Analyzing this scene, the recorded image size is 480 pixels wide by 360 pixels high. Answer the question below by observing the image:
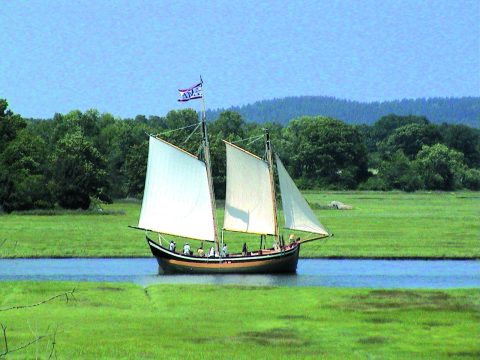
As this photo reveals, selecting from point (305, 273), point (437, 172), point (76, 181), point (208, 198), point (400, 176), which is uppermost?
point (437, 172)

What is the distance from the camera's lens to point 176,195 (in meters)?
64.3

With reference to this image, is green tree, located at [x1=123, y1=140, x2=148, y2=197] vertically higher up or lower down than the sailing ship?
higher up

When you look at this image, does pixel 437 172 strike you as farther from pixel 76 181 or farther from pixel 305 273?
pixel 305 273

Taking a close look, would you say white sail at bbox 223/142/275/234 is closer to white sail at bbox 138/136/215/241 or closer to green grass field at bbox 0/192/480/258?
white sail at bbox 138/136/215/241

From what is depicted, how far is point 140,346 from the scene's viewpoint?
31.6 meters

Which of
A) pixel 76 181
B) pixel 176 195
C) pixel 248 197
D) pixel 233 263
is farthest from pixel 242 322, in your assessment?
pixel 76 181

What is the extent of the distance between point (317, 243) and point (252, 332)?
4315cm

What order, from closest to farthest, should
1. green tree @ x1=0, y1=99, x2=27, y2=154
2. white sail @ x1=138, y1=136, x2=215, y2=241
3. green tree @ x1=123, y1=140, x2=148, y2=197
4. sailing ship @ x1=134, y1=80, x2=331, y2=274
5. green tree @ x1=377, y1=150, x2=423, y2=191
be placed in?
sailing ship @ x1=134, y1=80, x2=331, y2=274 < white sail @ x1=138, y1=136, x2=215, y2=241 < green tree @ x1=0, y1=99, x2=27, y2=154 < green tree @ x1=123, y1=140, x2=148, y2=197 < green tree @ x1=377, y1=150, x2=423, y2=191

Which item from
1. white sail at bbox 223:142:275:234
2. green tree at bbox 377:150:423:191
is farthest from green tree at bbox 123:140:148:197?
white sail at bbox 223:142:275:234

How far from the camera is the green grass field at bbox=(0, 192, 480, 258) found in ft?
227

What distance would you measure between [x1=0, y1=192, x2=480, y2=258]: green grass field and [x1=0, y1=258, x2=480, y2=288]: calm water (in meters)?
2.62

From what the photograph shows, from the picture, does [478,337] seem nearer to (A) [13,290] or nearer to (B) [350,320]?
(B) [350,320]

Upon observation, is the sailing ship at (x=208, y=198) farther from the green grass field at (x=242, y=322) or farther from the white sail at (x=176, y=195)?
the green grass field at (x=242, y=322)

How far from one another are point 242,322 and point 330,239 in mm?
42513
